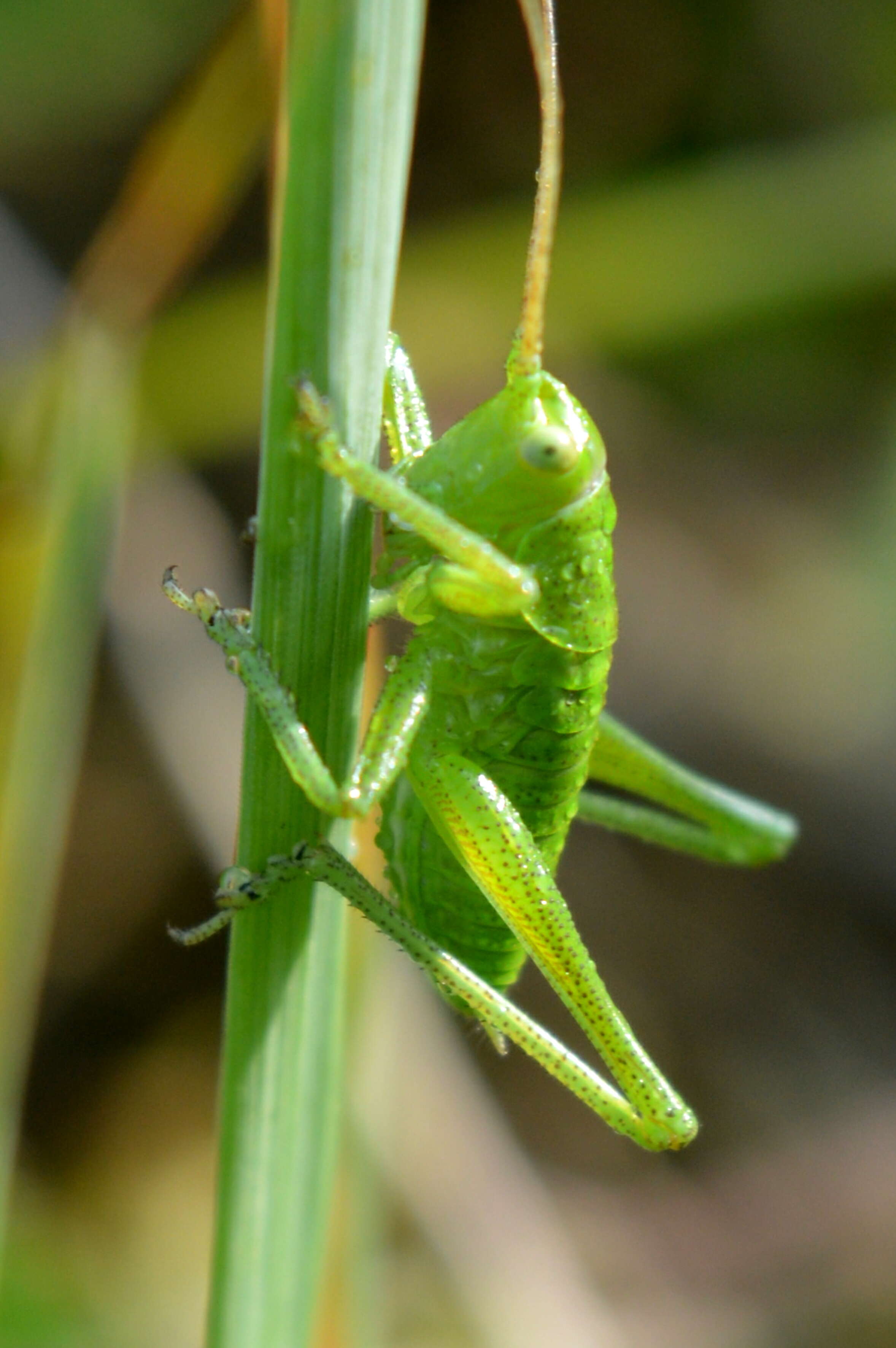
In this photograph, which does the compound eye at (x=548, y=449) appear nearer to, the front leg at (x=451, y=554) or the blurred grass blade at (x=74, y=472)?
the front leg at (x=451, y=554)

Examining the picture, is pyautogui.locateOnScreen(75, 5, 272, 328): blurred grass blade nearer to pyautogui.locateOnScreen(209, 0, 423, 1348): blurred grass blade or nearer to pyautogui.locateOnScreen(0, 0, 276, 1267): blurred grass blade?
pyautogui.locateOnScreen(0, 0, 276, 1267): blurred grass blade

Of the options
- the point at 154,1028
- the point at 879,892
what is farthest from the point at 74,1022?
the point at 879,892

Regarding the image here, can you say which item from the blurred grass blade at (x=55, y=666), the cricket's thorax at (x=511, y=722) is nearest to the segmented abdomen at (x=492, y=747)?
the cricket's thorax at (x=511, y=722)

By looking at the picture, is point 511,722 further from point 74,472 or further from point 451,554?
point 74,472

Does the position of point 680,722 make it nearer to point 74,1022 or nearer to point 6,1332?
point 74,1022

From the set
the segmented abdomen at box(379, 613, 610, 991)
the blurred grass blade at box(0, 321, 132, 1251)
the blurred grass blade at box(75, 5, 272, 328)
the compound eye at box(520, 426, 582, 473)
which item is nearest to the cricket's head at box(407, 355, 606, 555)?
the compound eye at box(520, 426, 582, 473)

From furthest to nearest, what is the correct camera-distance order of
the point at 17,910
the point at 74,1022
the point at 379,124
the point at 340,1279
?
the point at 74,1022 → the point at 340,1279 → the point at 17,910 → the point at 379,124
